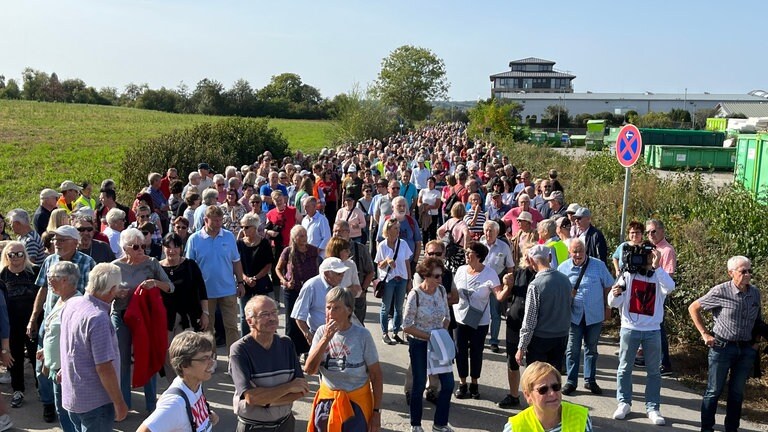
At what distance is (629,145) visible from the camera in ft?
30.5

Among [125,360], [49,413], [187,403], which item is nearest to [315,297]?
[125,360]

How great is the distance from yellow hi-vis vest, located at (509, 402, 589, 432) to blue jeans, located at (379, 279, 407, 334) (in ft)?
16.0

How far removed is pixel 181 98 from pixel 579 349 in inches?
3115

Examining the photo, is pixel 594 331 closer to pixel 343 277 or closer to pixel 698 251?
pixel 343 277

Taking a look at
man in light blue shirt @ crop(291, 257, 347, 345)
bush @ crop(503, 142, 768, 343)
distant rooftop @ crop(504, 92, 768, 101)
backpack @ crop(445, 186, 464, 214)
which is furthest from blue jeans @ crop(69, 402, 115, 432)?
distant rooftop @ crop(504, 92, 768, 101)

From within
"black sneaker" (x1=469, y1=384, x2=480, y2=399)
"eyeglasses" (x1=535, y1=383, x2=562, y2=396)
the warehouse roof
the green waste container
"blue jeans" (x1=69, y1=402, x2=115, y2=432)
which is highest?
the warehouse roof

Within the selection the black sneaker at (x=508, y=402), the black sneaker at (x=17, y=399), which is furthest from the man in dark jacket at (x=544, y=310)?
the black sneaker at (x=17, y=399)

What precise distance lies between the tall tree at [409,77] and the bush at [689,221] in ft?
150

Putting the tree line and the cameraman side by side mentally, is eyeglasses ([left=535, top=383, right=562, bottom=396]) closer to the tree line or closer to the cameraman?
the cameraman

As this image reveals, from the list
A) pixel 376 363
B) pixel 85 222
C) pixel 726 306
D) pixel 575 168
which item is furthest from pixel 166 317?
pixel 575 168

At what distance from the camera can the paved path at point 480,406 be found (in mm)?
6070

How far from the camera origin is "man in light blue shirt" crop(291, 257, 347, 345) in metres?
5.72

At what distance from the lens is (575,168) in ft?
65.8

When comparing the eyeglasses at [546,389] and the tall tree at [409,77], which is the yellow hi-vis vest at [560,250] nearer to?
the eyeglasses at [546,389]
